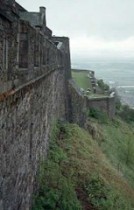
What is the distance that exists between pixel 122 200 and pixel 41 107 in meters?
4.72

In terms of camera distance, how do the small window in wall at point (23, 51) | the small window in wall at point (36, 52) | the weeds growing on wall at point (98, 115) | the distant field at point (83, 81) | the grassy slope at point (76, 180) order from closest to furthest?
the small window in wall at point (23, 51), the small window in wall at point (36, 52), the grassy slope at point (76, 180), the weeds growing on wall at point (98, 115), the distant field at point (83, 81)

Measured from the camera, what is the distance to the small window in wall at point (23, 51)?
9359 millimetres

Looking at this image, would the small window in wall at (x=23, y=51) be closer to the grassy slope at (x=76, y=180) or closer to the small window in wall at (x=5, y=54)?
the small window in wall at (x=5, y=54)

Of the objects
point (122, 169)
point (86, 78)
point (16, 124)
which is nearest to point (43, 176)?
point (16, 124)

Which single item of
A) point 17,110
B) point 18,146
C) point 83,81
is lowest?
point 83,81

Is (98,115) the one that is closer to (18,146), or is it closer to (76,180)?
(76,180)

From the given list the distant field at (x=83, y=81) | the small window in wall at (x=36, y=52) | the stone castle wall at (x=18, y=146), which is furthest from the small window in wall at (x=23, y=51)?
the distant field at (x=83, y=81)

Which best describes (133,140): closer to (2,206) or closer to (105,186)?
(105,186)

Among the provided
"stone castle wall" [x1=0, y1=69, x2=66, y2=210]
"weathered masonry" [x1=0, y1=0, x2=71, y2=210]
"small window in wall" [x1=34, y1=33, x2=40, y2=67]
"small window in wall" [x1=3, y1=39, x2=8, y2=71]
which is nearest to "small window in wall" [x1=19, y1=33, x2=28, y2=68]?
"weathered masonry" [x1=0, y1=0, x2=71, y2=210]

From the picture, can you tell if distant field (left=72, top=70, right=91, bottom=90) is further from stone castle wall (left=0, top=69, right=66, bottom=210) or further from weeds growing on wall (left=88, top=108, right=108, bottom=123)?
stone castle wall (left=0, top=69, right=66, bottom=210)

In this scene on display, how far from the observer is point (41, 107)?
12820 mm

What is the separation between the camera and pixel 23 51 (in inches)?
376

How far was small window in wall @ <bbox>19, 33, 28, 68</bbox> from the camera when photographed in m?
9.36

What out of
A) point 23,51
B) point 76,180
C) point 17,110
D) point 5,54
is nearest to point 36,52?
point 23,51
